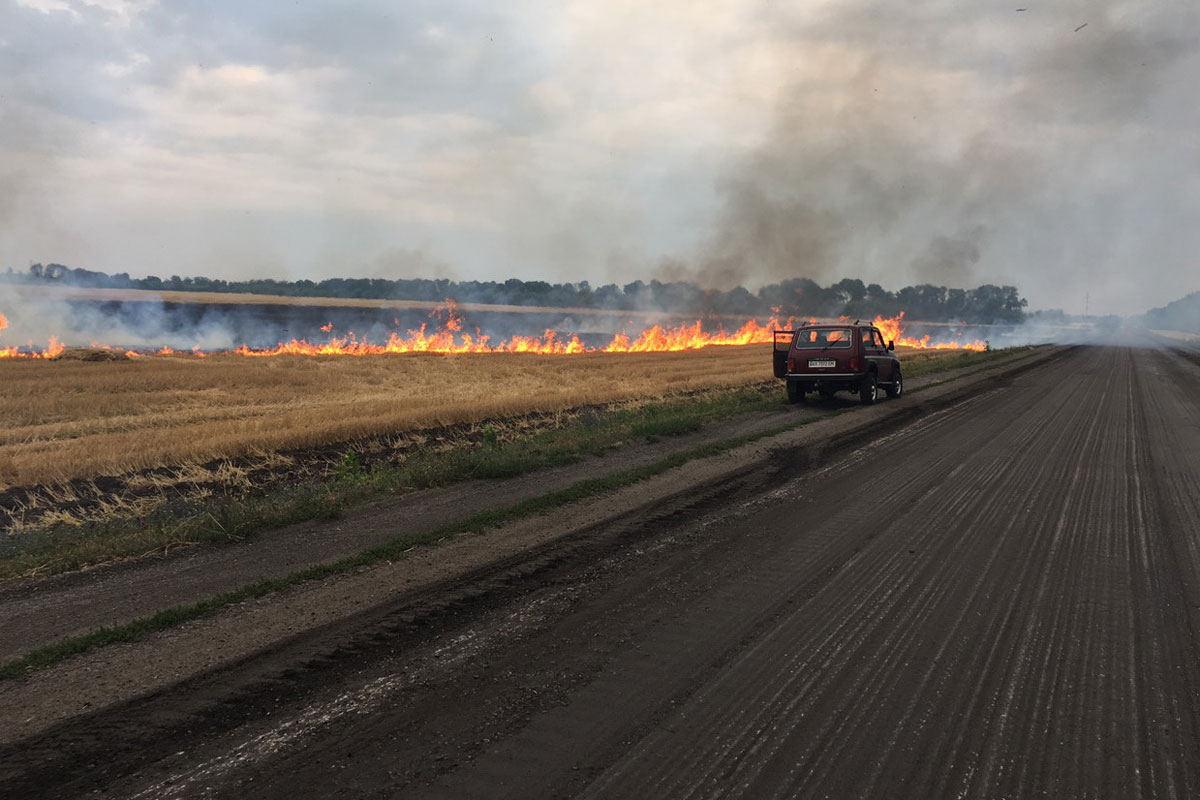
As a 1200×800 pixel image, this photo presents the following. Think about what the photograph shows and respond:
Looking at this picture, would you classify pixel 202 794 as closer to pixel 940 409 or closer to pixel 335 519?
pixel 335 519

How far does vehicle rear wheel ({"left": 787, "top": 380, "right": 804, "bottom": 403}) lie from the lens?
59.4 feet

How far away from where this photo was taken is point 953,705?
3.74m

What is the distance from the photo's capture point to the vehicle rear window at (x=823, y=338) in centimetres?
1758

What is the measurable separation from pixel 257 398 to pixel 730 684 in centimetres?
2151

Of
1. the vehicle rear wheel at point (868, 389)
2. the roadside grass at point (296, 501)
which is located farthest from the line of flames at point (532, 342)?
the roadside grass at point (296, 501)

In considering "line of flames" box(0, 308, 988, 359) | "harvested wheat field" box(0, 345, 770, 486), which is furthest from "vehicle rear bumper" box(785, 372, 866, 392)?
"line of flames" box(0, 308, 988, 359)

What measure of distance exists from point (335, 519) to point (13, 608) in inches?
111

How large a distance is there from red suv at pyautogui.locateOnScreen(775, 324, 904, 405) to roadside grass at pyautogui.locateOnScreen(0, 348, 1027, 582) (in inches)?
142

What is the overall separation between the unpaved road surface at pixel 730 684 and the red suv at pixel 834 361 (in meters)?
10.5

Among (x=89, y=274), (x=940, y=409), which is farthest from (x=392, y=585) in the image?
(x=89, y=274)

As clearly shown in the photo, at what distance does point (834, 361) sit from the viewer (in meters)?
17.5

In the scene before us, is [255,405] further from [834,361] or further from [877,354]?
[877,354]

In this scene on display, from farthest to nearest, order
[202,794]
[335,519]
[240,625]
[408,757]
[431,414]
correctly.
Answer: [431,414], [335,519], [240,625], [408,757], [202,794]

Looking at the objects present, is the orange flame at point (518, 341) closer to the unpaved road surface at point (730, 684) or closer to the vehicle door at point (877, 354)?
the vehicle door at point (877, 354)
